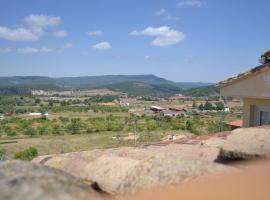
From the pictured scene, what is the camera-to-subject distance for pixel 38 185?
2.12 m

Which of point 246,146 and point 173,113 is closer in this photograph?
point 246,146

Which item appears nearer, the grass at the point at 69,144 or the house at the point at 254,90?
the house at the point at 254,90

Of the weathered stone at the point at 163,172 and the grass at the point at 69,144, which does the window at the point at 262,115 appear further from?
the grass at the point at 69,144

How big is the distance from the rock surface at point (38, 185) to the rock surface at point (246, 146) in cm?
115

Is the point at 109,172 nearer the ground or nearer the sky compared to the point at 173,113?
nearer the sky

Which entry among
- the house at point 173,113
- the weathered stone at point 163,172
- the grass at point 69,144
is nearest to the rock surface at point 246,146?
the weathered stone at point 163,172

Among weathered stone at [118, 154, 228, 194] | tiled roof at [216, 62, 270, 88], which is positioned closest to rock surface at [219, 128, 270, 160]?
weathered stone at [118, 154, 228, 194]

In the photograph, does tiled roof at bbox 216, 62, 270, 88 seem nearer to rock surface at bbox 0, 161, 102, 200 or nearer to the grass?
rock surface at bbox 0, 161, 102, 200

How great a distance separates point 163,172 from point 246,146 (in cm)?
86

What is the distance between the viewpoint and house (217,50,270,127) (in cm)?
1043

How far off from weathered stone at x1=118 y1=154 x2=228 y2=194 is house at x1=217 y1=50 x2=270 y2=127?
8.24m

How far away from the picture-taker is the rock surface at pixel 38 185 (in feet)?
6.69

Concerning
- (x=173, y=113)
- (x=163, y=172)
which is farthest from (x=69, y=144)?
(x=173, y=113)

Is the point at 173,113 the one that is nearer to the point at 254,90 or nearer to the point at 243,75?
the point at 243,75
